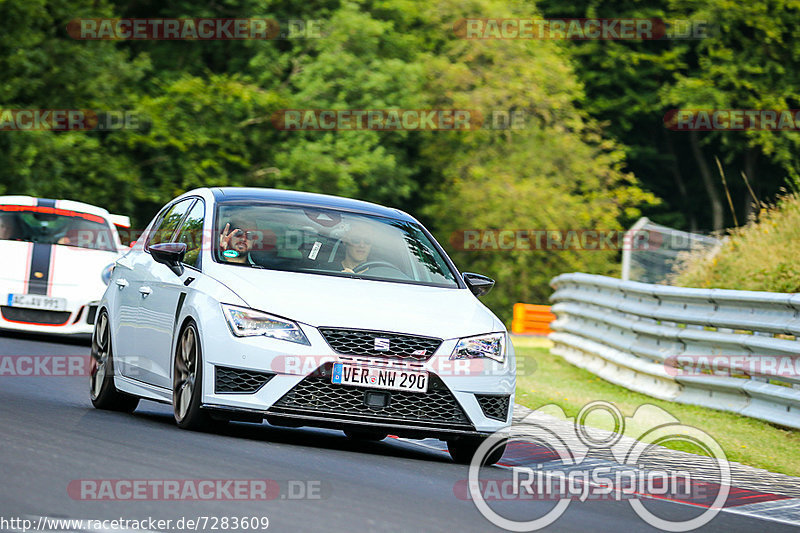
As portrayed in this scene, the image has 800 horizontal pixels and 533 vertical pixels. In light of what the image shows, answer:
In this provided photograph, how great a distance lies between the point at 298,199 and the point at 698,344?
528 centimetres

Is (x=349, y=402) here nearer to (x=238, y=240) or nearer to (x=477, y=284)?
(x=238, y=240)

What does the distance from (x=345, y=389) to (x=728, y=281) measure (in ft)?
34.3

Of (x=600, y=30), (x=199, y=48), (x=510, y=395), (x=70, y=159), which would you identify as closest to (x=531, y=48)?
(x=600, y=30)

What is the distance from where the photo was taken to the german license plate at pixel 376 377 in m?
8.70

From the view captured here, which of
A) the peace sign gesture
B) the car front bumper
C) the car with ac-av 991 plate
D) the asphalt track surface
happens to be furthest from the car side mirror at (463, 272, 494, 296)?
the peace sign gesture

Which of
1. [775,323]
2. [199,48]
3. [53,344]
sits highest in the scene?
[199,48]

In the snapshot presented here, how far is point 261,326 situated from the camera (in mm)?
8812

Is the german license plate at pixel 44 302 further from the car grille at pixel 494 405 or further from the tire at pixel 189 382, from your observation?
the car grille at pixel 494 405

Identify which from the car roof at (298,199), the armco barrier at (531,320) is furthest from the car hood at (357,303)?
the armco barrier at (531,320)

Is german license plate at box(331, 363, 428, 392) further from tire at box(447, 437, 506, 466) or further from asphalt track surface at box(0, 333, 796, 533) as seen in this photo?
tire at box(447, 437, 506, 466)

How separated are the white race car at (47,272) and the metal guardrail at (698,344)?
19.7 ft

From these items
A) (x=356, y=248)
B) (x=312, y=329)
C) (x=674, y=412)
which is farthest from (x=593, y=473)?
(x=674, y=412)

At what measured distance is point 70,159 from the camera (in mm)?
36312

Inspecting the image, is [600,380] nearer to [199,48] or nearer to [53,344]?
[53,344]
